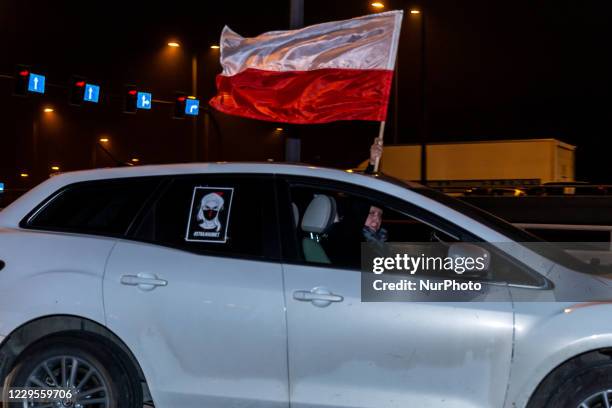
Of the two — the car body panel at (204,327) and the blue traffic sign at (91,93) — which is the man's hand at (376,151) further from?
the blue traffic sign at (91,93)

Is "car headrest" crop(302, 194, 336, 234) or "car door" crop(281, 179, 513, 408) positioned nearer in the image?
"car door" crop(281, 179, 513, 408)

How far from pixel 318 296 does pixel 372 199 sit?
2.07ft

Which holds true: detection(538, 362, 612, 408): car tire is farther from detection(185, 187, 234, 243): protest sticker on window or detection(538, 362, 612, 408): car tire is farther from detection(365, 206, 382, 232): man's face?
detection(185, 187, 234, 243): protest sticker on window

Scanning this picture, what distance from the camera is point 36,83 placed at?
2252cm

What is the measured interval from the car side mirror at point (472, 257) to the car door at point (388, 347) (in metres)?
0.13

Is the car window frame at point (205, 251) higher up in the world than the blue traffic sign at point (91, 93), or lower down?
lower down

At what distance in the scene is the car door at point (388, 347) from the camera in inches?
142

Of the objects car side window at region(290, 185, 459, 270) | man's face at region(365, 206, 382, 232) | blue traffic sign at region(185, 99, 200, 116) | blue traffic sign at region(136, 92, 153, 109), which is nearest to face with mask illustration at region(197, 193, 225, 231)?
car side window at region(290, 185, 459, 270)

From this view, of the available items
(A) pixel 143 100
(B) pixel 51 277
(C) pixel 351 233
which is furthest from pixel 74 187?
(A) pixel 143 100

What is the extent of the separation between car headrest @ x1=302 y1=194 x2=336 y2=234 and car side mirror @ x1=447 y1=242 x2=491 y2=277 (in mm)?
828

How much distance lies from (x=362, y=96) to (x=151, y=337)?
2.37 m

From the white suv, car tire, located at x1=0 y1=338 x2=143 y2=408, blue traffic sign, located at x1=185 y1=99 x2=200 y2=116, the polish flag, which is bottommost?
car tire, located at x1=0 y1=338 x2=143 y2=408

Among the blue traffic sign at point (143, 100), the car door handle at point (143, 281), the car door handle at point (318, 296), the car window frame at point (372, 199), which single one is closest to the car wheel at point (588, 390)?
the car window frame at point (372, 199)

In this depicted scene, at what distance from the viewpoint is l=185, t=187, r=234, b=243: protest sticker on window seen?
4.10 metres
